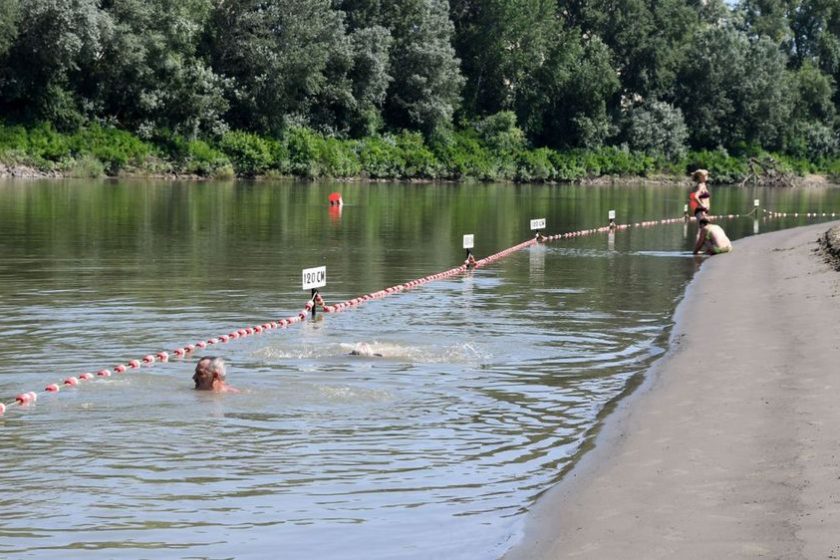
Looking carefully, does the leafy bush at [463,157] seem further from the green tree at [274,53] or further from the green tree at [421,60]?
the green tree at [274,53]

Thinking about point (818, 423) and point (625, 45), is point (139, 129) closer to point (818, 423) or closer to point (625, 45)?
point (625, 45)

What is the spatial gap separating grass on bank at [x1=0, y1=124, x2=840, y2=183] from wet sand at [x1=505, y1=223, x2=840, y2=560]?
61.2 meters

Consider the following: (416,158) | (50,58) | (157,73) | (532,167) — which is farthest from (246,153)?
(532,167)

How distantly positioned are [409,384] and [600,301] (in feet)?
34.7

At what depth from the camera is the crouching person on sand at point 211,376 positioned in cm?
1524

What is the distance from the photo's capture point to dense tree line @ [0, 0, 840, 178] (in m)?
78.8

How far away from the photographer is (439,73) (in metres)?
99.1

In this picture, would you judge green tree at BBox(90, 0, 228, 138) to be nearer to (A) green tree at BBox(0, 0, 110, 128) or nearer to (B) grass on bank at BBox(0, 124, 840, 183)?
(A) green tree at BBox(0, 0, 110, 128)

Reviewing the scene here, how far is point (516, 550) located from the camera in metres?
9.94

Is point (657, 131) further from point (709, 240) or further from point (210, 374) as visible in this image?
point (210, 374)

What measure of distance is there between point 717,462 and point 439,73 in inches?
3486

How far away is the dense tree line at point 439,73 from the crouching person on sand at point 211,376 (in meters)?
60.6

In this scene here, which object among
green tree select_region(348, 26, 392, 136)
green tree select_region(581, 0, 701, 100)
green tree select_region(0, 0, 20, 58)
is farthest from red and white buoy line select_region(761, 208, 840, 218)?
green tree select_region(581, 0, 701, 100)

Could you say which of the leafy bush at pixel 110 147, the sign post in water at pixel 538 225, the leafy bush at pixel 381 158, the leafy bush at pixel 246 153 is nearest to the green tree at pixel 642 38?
the leafy bush at pixel 381 158
